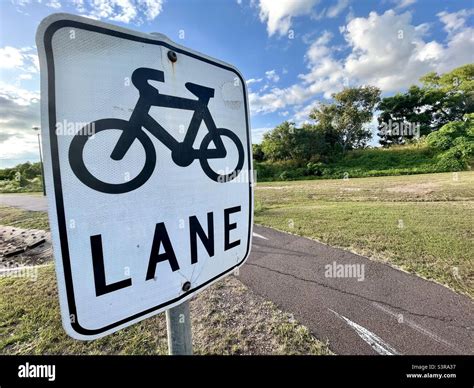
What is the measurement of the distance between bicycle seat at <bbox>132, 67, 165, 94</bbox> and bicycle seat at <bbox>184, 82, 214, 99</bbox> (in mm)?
96

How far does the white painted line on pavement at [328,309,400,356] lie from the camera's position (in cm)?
191

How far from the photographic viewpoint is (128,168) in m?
0.54

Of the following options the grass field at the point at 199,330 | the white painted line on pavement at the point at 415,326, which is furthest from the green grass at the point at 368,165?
the grass field at the point at 199,330

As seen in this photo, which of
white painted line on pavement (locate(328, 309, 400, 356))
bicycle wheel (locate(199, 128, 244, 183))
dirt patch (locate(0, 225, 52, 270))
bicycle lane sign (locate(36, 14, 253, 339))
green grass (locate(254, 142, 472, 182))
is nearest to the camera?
bicycle lane sign (locate(36, 14, 253, 339))

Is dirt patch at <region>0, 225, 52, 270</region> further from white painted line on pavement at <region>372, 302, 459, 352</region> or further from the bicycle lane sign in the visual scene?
white painted line on pavement at <region>372, 302, 459, 352</region>

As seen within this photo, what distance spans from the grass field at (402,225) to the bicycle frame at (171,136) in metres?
3.47

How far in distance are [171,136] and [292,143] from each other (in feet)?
62.5

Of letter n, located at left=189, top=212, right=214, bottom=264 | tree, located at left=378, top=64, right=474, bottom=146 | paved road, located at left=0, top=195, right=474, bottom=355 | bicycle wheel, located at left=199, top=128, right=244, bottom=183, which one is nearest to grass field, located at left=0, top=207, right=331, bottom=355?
paved road, located at left=0, top=195, right=474, bottom=355

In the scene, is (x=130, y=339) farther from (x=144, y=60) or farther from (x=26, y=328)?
(x=144, y=60)

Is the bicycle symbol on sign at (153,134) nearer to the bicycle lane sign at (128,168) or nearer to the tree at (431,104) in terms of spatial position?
the bicycle lane sign at (128,168)

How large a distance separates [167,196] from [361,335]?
2.32 m
